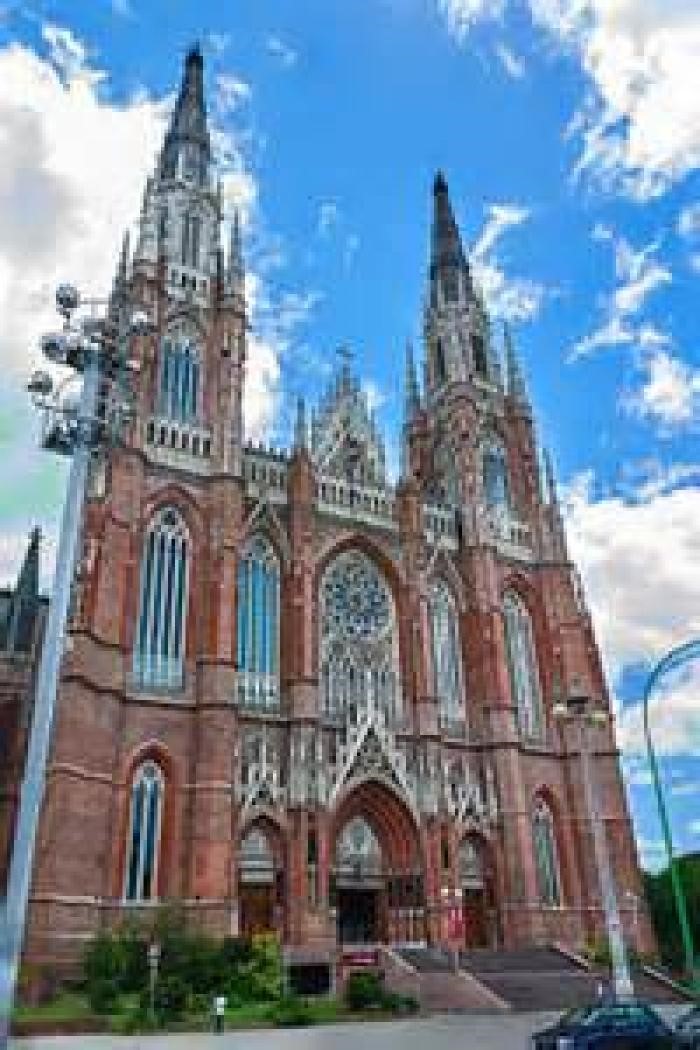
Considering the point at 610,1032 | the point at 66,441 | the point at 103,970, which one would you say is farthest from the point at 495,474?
the point at 66,441

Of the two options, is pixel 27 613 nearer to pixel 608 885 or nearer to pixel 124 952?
pixel 124 952

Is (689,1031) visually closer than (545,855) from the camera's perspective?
Yes

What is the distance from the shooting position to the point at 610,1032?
46.9ft

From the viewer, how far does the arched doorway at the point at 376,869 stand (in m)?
33.5

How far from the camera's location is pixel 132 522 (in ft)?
109

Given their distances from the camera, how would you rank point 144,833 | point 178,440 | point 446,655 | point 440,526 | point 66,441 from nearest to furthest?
point 66,441 → point 144,833 → point 178,440 → point 446,655 → point 440,526

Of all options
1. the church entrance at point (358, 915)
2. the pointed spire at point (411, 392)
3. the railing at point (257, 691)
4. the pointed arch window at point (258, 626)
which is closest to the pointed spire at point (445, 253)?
the pointed spire at point (411, 392)

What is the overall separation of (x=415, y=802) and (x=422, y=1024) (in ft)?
42.8

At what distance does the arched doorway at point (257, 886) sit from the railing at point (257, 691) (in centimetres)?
456

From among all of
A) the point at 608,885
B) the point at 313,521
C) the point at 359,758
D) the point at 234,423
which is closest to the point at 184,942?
the point at 359,758

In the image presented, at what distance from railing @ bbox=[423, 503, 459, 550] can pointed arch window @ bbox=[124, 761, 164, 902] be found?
62.0 ft

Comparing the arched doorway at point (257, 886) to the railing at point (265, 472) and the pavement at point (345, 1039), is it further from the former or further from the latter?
the railing at point (265, 472)

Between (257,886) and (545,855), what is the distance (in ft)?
46.2

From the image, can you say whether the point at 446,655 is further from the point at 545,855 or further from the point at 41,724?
the point at 41,724
